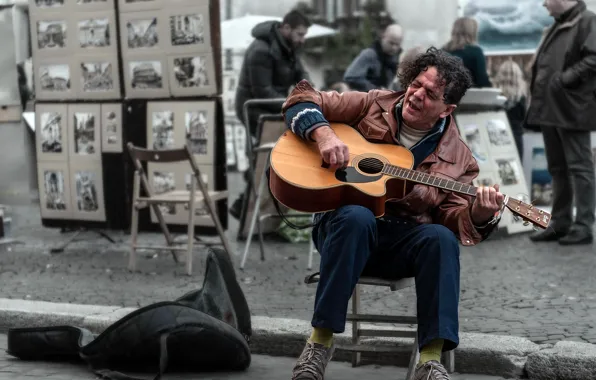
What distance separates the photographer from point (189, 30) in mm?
7969

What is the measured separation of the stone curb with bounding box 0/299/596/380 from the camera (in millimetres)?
4664

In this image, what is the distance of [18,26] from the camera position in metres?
15.5

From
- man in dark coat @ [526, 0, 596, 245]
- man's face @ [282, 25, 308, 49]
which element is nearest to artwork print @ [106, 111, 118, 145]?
man's face @ [282, 25, 308, 49]

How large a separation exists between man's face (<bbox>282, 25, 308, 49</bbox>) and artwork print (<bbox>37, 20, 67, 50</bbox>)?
1847mm

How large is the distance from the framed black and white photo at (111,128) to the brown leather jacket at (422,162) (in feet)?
13.7

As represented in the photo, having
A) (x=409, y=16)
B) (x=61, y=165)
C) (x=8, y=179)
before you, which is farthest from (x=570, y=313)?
(x=409, y=16)

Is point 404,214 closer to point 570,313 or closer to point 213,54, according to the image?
point 570,313

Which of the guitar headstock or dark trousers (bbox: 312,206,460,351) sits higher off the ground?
the guitar headstock

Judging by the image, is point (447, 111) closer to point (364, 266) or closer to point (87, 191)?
point (364, 266)

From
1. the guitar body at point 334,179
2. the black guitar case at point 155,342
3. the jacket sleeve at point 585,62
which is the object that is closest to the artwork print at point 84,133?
the jacket sleeve at point 585,62

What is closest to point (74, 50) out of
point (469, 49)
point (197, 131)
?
point (197, 131)

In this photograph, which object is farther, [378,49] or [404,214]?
[378,49]

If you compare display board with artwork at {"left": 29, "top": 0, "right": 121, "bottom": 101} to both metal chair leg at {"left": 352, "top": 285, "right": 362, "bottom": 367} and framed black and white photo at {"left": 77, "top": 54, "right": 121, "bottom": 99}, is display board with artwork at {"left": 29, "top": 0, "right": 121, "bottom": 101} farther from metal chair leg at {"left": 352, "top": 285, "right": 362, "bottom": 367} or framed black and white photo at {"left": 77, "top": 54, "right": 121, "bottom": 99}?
metal chair leg at {"left": 352, "top": 285, "right": 362, "bottom": 367}

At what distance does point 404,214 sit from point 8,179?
7437mm
